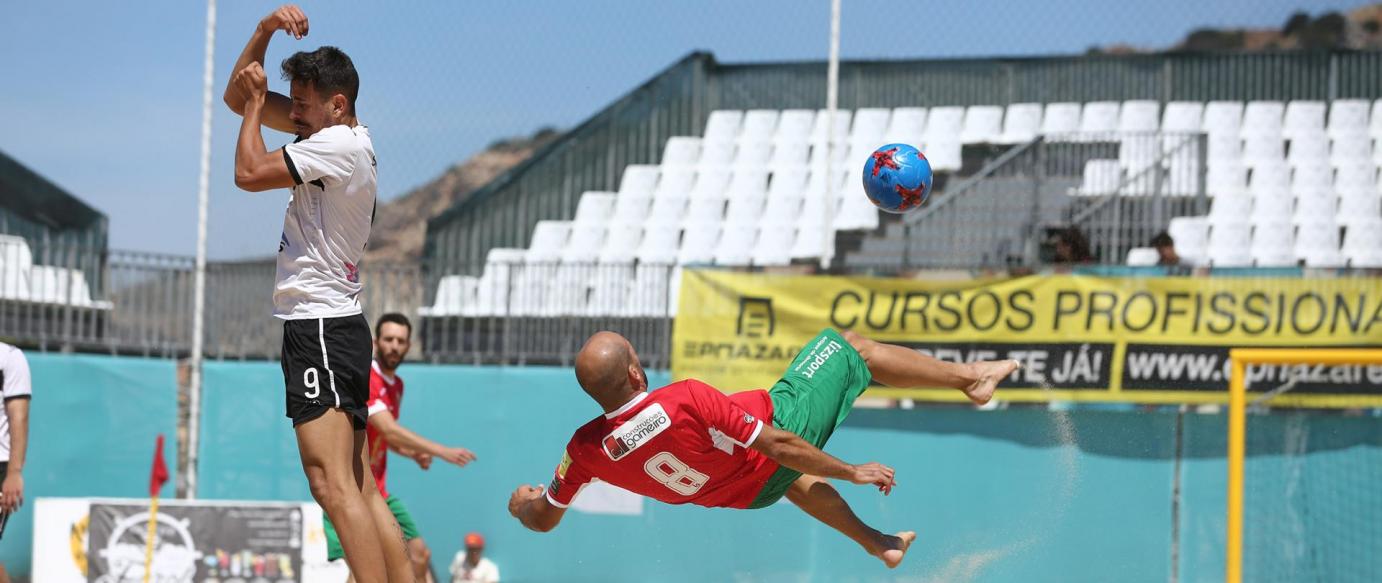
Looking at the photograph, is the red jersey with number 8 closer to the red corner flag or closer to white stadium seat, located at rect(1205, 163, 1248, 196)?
the red corner flag

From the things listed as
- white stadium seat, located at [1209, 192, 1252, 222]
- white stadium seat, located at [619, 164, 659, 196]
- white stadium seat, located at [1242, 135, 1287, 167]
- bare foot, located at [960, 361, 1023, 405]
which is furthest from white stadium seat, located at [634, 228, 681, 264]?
bare foot, located at [960, 361, 1023, 405]

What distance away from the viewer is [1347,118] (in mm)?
13977

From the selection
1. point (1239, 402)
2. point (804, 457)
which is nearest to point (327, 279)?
point (804, 457)

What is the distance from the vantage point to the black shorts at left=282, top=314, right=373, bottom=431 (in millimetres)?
4555

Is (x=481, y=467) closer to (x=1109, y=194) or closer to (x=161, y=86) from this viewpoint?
(x=161, y=86)

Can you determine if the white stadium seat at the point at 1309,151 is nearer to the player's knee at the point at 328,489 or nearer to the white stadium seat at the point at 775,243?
the white stadium seat at the point at 775,243

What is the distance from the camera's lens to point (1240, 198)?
1335 centimetres

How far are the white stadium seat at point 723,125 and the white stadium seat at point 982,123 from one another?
2.36m

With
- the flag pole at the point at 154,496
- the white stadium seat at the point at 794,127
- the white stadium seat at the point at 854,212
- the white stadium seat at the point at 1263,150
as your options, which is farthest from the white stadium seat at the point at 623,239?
the white stadium seat at the point at 1263,150

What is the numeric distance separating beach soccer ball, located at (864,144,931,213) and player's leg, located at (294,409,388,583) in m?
3.10

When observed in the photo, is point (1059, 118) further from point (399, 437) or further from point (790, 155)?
point (399, 437)

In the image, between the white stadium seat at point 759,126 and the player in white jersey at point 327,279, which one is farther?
the white stadium seat at point 759,126

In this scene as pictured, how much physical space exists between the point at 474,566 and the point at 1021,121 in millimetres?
7401

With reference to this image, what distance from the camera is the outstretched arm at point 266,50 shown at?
461cm
